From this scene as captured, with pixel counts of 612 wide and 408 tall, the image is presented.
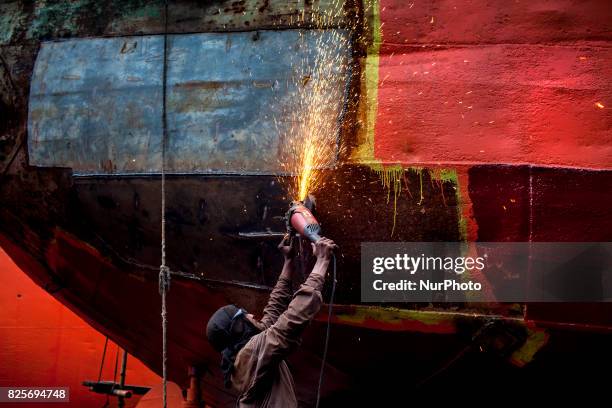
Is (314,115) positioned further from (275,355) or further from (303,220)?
(275,355)

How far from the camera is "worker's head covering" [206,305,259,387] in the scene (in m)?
2.32

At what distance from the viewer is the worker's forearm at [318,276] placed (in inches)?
85.9

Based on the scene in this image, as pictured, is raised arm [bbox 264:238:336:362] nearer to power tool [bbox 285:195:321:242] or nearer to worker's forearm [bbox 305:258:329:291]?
worker's forearm [bbox 305:258:329:291]

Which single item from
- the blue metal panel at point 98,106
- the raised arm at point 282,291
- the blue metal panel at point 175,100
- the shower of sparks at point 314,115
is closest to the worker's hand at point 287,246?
the raised arm at point 282,291

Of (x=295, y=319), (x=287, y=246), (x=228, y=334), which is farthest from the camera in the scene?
(x=287, y=246)

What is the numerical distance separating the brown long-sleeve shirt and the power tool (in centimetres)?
18

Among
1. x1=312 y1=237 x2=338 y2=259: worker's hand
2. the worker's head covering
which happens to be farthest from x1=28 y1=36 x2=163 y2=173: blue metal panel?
x1=312 y1=237 x2=338 y2=259: worker's hand

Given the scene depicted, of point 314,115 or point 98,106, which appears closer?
point 314,115

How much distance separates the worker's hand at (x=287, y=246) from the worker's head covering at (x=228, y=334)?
306 mm

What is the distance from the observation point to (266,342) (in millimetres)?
2197

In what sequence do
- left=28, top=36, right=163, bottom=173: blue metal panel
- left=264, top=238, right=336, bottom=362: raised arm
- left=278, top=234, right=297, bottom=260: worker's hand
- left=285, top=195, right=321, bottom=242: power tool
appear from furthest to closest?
left=28, top=36, right=163, bottom=173: blue metal panel < left=278, top=234, right=297, bottom=260: worker's hand < left=285, top=195, right=321, bottom=242: power tool < left=264, top=238, right=336, bottom=362: raised arm

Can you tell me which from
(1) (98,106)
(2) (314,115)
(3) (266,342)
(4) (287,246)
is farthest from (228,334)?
(1) (98,106)

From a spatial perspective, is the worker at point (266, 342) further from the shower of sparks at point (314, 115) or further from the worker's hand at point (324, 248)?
the shower of sparks at point (314, 115)

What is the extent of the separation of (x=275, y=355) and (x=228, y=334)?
0.23 meters
